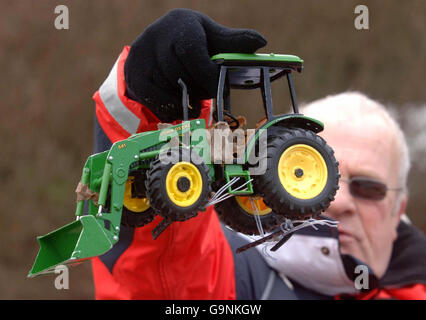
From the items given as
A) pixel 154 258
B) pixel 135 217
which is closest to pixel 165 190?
pixel 135 217

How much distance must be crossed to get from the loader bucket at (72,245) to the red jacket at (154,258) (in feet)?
0.88

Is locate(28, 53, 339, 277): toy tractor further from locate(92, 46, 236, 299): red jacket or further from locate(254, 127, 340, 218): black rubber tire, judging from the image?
locate(92, 46, 236, 299): red jacket

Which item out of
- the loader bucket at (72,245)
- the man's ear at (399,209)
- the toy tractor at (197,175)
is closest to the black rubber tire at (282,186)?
the toy tractor at (197,175)

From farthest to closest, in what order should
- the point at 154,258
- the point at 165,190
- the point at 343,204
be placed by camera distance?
Answer: the point at 343,204 → the point at 154,258 → the point at 165,190

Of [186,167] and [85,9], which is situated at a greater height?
[85,9]

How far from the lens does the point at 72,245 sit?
781 mm

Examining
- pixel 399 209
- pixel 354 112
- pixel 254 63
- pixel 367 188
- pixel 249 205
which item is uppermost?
pixel 254 63

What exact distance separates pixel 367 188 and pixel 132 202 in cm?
94

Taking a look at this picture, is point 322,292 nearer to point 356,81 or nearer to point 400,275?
point 400,275

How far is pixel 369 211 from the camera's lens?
5.11 feet

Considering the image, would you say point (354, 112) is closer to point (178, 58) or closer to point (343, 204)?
point (343, 204)

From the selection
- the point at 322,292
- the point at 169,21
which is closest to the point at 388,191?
the point at 322,292

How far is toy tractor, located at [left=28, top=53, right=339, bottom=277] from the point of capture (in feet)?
2.38

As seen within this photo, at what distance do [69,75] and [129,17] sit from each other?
0.45 m
